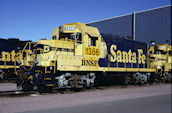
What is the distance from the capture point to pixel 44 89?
1114cm

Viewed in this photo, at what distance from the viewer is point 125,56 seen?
15289 millimetres

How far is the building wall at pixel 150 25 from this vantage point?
110 ft

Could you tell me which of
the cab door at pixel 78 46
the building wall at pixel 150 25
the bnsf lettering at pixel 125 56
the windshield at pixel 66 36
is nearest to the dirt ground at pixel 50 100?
the cab door at pixel 78 46

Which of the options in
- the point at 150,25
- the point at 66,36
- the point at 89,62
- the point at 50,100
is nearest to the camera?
the point at 50,100

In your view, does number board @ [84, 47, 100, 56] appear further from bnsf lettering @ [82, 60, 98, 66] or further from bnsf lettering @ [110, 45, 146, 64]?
bnsf lettering @ [110, 45, 146, 64]

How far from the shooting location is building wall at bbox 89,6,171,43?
33438 millimetres

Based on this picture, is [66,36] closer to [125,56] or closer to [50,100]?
[50,100]

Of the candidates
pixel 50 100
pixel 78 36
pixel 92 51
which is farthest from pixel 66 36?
pixel 50 100

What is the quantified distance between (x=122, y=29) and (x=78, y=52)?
28559 millimetres

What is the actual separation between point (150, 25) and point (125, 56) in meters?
22.1

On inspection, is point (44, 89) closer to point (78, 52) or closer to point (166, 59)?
point (78, 52)

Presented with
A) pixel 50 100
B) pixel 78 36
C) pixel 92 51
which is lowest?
pixel 50 100

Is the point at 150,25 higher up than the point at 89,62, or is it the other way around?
the point at 150,25

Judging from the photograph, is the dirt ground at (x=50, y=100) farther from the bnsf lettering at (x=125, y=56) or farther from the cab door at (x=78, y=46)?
the bnsf lettering at (x=125, y=56)
